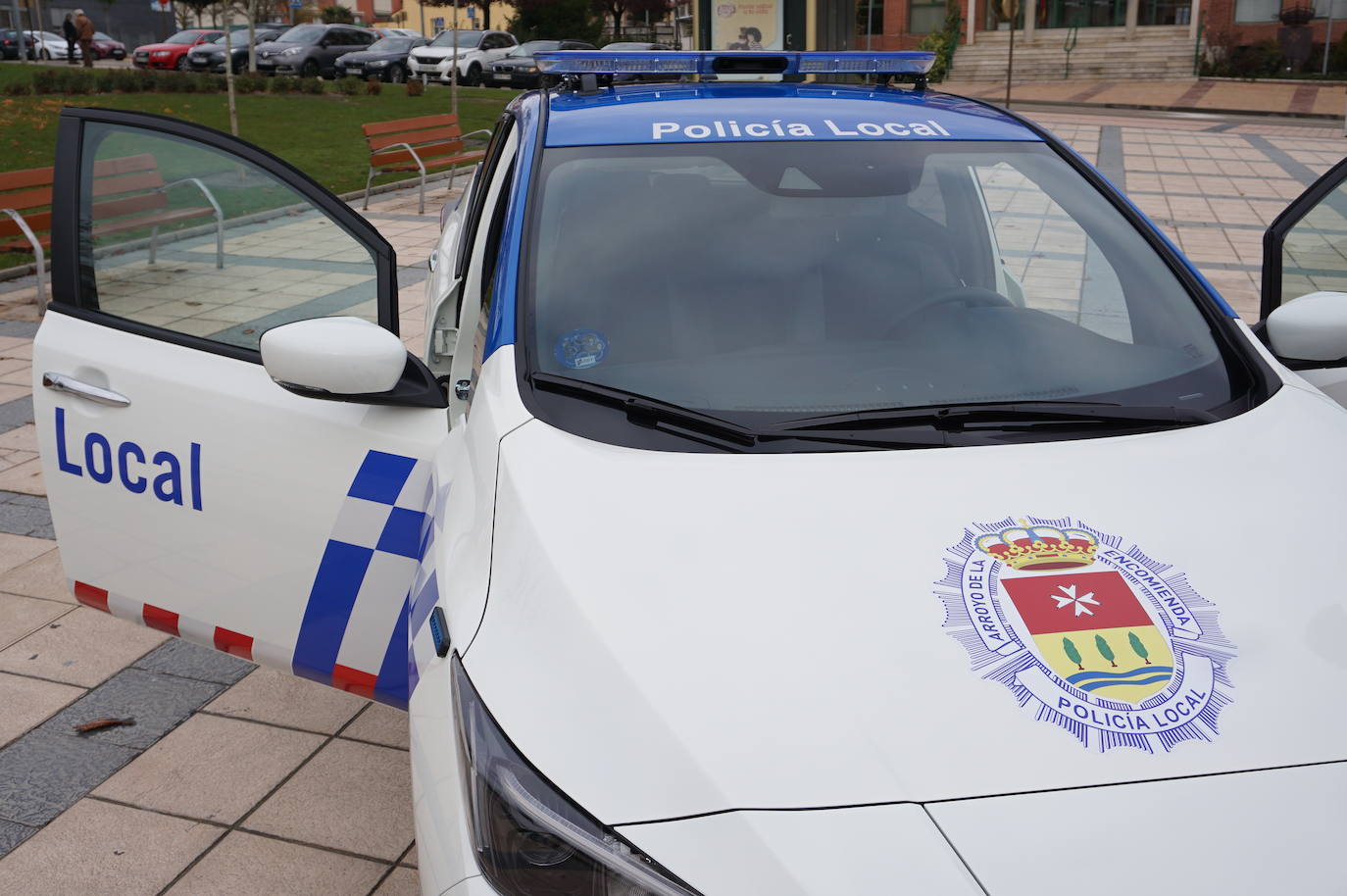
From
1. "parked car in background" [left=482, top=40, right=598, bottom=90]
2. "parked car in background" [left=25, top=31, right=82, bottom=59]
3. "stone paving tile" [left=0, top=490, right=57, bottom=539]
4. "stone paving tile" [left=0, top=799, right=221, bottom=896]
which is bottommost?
"stone paving tile" [left=0, top=799, right=221, bottom=896]

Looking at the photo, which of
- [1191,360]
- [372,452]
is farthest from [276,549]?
[1191,360]

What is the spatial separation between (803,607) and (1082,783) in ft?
1.38

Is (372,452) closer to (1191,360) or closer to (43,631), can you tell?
(1191,360)

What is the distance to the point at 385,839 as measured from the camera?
278 cm

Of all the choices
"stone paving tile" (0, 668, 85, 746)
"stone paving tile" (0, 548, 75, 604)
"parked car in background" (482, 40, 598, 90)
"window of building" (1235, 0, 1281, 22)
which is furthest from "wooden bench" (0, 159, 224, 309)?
"window of building" (1235, 0, 1281, 22)

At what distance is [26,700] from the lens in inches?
134

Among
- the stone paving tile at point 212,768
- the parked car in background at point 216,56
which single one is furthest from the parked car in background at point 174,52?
the stone paving tile at point 212,768

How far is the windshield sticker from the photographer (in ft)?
4.94

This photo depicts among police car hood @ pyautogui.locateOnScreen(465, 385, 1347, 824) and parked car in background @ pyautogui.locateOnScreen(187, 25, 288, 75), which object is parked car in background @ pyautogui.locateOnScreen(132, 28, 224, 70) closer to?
parked car in background @ pyautogui.locateOnScreen(187, 25, 288, 75)

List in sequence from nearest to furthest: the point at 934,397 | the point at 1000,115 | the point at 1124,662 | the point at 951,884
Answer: the point at 951,884
the point at 1124,662
the point at 934,397
the point at 1000,115

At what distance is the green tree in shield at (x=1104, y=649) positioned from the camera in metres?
1.57

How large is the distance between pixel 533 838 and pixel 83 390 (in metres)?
1.86

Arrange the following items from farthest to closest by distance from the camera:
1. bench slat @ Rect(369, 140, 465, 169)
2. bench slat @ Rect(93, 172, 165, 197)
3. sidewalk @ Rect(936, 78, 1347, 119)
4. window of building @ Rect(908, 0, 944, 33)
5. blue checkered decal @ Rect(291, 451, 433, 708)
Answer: window of building @ Rect(908, 0, 944, 33) < sidewalk @ Rect(936, 78, 1347, 119) < bench slat @ Rect(369, 140, 465, 169) < bench slat @ Rect(93, 172, 165, 197) < blue checkered decal @ Rect(291, 451, 433, 708)

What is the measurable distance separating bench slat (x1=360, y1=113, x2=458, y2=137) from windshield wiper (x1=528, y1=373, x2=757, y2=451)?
10133 mm
